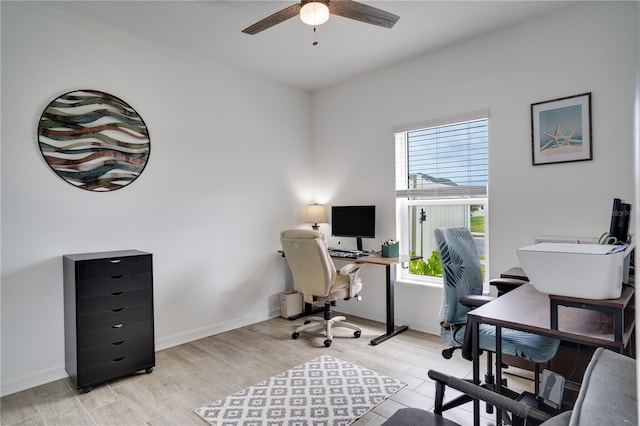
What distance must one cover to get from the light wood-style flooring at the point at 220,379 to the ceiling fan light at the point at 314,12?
2.50 metres

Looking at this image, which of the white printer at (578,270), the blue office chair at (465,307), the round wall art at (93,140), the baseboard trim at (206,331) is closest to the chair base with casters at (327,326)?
the baseboard trim at (206,331)

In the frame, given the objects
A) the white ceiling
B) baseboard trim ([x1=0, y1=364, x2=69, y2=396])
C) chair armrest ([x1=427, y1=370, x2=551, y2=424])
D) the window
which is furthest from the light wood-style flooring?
the white ceiling

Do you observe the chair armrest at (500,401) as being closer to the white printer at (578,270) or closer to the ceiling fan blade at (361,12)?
the white printer at (578,270)

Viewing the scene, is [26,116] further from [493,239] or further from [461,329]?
[493,239]

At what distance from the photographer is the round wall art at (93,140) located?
9.03ft

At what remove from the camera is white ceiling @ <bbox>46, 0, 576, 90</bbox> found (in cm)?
274

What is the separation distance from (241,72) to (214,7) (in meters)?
1.28

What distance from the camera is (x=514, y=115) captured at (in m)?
3.07

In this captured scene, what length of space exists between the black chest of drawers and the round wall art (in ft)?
2.15

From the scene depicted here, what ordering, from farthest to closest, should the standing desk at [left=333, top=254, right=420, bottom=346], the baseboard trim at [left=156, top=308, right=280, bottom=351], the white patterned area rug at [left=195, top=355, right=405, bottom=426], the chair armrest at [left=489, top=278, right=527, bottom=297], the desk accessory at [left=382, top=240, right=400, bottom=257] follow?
the desk accessory at [left=382, top=240, right=400, bottom=257]
the standing desk at [left=333, top=254, right=420, bottom=346]
the baseboard trim at [left=156, top=308, right=280, bottom=351]
the chair armrest at [left=489, top=278, right=527, bottom=297]
the white patterned area rug at [left=195, top=355, right=405, bottom=426]

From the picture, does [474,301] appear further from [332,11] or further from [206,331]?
[206,331]

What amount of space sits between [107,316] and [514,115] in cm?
361

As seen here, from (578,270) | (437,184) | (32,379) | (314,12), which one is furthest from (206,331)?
(578,270)

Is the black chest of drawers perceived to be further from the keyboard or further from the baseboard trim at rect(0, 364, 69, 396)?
the keyboard
